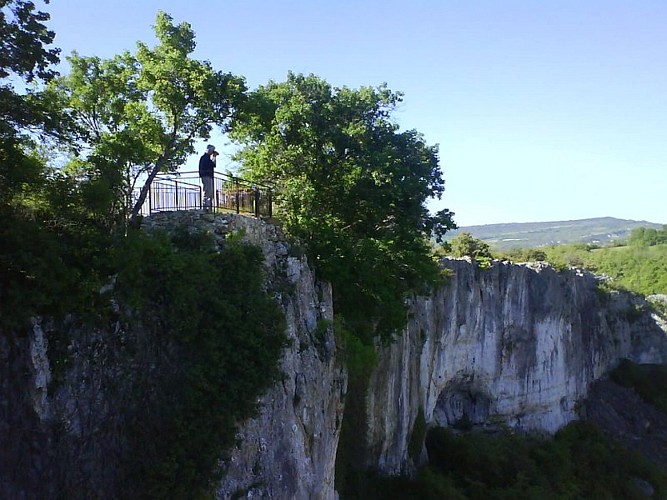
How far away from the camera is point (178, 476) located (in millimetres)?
9398

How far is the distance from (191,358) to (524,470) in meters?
21.1

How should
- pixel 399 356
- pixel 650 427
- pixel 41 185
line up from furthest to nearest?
pixel 650 427
pixel 399 356
pixel 41 185

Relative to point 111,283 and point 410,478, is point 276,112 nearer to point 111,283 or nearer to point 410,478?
point 111,283

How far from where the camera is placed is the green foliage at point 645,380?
41562 mm

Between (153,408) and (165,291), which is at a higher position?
(165,291)

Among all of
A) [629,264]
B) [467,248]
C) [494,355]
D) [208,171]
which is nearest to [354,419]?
[208,171]

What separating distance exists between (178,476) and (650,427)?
37428 millimetres

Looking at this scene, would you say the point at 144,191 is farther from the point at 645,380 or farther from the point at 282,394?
the point at 645,380

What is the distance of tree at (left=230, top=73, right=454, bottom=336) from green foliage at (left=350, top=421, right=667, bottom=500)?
655cm

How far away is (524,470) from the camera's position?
2655 cm

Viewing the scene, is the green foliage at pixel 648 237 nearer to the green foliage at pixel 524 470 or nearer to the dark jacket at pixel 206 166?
the green foliage at pixel 524 470

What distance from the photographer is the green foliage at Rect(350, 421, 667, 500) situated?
20.9 meters

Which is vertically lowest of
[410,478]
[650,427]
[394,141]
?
[650,427]

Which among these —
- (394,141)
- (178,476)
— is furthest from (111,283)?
(394,141)
